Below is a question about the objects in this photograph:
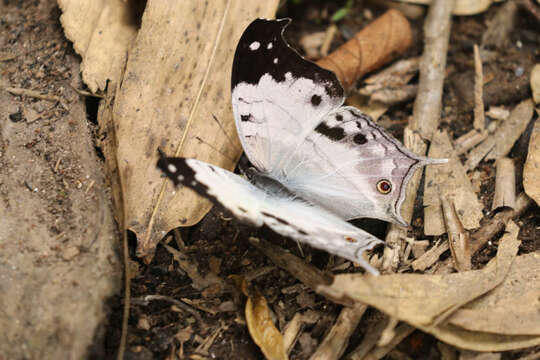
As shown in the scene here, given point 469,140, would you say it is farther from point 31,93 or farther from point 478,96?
point 31,93

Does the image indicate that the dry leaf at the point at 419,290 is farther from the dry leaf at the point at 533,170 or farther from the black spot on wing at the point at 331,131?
the black spot on wing at the point at 331,131

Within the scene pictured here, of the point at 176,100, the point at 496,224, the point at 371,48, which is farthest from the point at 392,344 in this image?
the point at 371,48

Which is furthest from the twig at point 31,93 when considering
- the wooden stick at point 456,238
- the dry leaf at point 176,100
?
the wooden stick at point 456,238

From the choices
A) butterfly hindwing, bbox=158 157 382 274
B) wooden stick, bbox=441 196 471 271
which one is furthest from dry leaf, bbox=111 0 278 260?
wooden stick, bbox=441 196 471 271

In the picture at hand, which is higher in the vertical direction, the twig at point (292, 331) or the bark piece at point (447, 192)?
the bark piece at point (447, 192)

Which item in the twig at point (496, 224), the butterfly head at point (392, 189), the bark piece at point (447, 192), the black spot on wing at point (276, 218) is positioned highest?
the black spot on wing at point (276, 218)

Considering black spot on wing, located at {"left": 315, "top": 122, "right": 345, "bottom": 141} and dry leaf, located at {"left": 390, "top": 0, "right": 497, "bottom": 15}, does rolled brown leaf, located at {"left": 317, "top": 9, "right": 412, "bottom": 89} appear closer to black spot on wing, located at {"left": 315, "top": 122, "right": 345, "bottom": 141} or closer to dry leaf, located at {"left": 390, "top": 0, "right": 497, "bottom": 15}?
dry leaf, located at {"left": 390, "top": 0, "right": 497, "bottom": 15}
